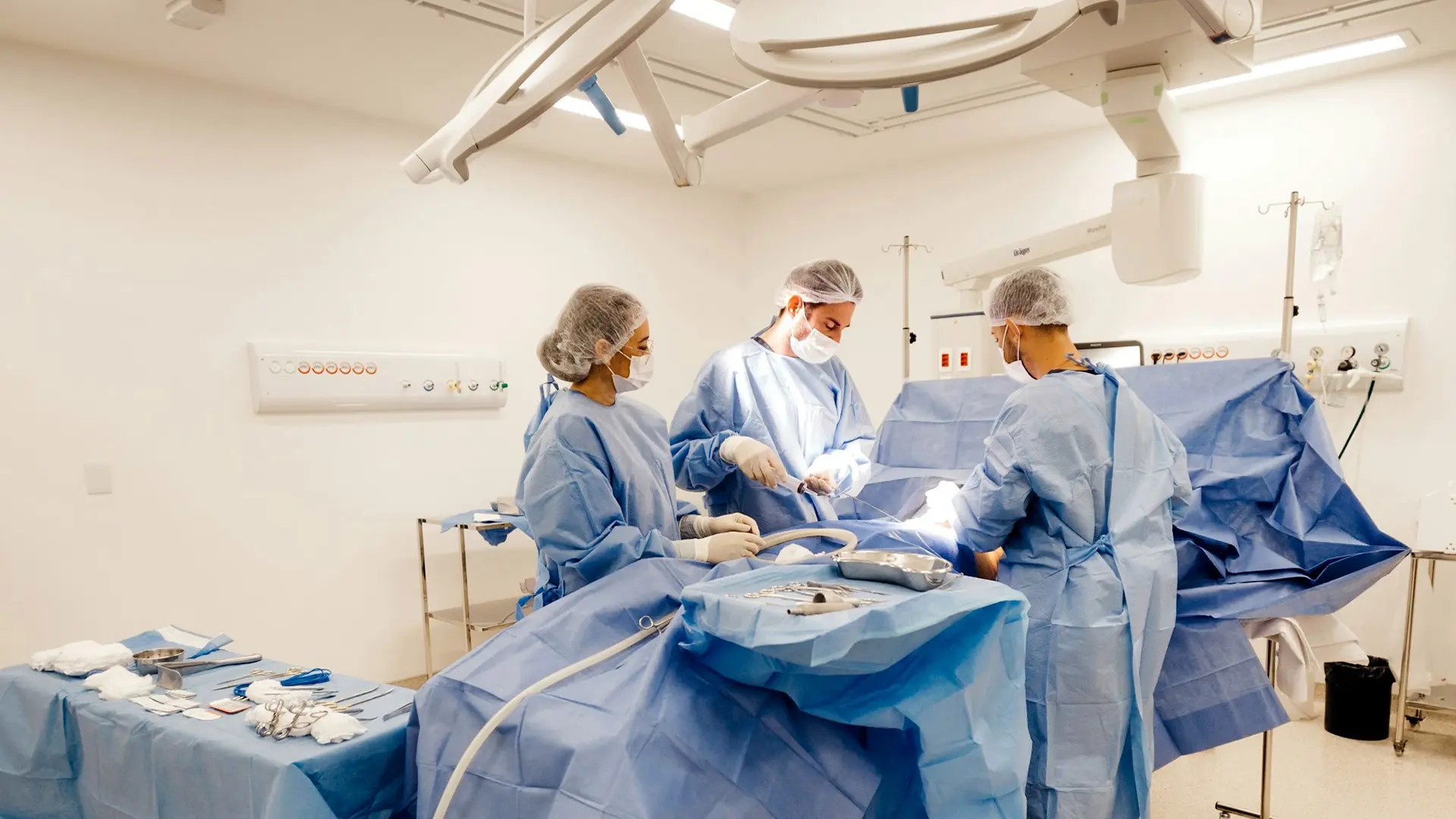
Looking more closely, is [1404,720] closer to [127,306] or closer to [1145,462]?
[1145,462]

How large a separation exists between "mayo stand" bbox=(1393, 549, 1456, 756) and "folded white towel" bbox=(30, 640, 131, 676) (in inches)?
138

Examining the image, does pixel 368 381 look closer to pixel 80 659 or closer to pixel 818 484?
pixel 80 659

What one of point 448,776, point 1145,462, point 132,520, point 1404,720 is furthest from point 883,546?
point 132,520

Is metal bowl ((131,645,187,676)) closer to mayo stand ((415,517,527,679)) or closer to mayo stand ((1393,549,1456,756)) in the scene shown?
mayo stand ((415,517,527,679))

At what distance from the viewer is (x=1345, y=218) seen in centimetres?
328

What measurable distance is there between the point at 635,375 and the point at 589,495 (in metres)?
0.37

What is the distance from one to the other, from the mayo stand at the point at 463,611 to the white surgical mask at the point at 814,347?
1.48 m

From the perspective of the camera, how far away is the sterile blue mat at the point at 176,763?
4.37ft

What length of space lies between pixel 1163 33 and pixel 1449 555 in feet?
7.57

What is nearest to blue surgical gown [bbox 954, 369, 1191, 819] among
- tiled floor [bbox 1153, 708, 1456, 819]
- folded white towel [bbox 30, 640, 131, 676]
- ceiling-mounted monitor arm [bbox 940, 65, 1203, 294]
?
ceiling-mounted monitor arm [bbox 940, 65, 1203, 294]

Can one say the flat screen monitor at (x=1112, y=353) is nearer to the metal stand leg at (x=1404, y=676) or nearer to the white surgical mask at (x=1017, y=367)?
the metal stand leg at (x=1404, y=676)

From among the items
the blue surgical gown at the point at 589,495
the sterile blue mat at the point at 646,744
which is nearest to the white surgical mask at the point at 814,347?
the blue surgical gown at the point at 589,495

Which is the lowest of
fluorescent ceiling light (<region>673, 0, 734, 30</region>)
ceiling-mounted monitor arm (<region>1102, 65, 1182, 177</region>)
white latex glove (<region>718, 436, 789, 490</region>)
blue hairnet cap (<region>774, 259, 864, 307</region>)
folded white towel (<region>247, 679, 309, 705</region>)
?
folded white towel (<region>247, 679, 309, 705</region>)

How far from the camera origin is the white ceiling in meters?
2.57
